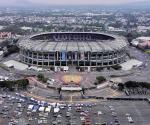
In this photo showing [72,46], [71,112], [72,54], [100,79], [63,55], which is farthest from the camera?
[72,46]

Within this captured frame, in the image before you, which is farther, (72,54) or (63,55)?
(72,54)

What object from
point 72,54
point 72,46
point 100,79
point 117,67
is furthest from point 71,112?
point 72,46

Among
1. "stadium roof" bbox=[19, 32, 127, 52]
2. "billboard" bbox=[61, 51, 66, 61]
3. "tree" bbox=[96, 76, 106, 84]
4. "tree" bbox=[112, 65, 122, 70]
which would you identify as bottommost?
"tree" bbox=[112, 65, 122, 70]

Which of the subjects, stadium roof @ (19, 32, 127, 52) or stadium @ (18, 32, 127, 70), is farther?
stadium roof @ (19, 32, 127, 52)

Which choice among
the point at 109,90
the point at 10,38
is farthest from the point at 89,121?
the point at 10,38

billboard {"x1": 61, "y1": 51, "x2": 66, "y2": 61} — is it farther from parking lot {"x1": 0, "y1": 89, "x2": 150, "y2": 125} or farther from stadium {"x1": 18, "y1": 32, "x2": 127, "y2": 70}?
parking lot {"x1": 0, "y1": 89, "x2": 150, "y2": 125}

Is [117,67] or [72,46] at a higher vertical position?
[72,46]

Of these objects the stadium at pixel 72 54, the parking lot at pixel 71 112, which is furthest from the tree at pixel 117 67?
the parking lot at pixel 71 112

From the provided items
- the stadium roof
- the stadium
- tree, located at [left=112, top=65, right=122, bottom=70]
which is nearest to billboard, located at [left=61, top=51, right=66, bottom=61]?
the stadium

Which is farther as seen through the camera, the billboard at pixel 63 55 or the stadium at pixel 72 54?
the stadium at pixel 72 54

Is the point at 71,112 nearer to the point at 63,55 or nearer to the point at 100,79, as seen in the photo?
the point at 100,79

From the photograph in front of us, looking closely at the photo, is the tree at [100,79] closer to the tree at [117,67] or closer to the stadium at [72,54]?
the tree at [117,67]
